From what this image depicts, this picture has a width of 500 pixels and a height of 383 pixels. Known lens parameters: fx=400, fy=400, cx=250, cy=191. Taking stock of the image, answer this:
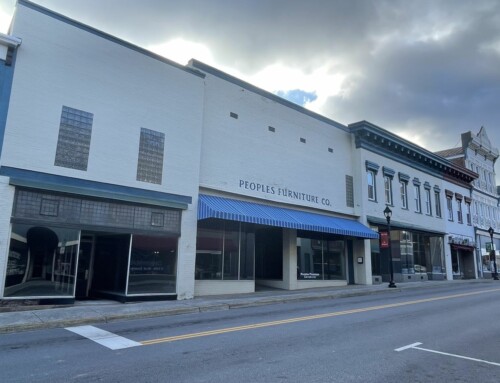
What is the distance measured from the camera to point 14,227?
39.6ft

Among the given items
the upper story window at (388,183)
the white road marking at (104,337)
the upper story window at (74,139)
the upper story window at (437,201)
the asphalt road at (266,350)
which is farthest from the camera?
the upper story window at (437,201)

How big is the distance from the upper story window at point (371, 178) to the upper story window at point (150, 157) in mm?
14878

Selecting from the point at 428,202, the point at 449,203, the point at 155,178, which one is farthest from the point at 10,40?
→ the point at 449,203

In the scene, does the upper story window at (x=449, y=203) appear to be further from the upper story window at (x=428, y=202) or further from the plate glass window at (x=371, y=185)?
the plate glass window at (x=371, y=185)

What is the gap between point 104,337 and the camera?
28.7 feet

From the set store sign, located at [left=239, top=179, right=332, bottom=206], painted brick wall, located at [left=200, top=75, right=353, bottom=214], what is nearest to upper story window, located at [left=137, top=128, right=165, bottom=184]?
painted brick wall, located at [left=200, top=75, right=353, bottom=214]

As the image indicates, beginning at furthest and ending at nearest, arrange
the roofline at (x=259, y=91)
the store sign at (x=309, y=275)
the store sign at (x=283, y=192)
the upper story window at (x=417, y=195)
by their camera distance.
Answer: the upper story window at (x=417, y=195) → the store sign at (x=309, y=275) → the store sign at (x=283, y=192) → the roofline at (x=259, y=91)

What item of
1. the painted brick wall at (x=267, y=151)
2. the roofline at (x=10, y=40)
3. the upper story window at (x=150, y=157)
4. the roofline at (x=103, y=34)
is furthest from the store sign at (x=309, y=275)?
the roofline at (x=10, y=40)

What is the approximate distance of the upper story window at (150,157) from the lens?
15258 millimetres

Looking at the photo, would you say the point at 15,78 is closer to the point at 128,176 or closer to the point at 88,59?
the point at 88,59

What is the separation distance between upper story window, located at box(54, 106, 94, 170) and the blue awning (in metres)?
4.97

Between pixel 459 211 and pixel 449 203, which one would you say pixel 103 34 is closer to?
pixel 449 203

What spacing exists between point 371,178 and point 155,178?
52.4ft

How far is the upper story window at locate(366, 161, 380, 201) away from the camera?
25864 mm
